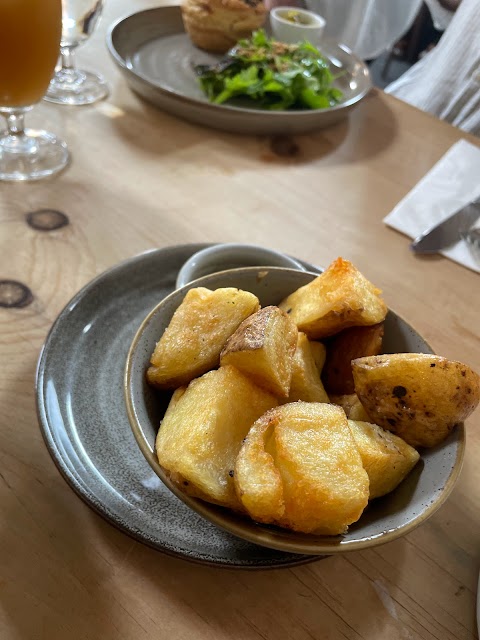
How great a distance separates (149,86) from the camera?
1.17m

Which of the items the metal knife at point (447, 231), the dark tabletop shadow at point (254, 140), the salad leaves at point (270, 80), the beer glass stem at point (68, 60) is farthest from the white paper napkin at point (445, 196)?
the beer glass stem at point (68, 60)

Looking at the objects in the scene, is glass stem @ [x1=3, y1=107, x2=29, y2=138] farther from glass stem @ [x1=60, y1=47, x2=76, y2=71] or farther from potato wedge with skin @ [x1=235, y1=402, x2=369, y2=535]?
potato wedge with skin @ [x1=235, y1=402, x2=369, y2=535]

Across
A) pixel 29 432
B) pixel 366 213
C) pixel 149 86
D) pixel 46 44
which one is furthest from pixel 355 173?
pixel 29 432

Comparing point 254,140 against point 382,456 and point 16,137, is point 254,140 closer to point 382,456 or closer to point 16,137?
point 16,137

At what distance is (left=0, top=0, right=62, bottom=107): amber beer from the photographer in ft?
2.81

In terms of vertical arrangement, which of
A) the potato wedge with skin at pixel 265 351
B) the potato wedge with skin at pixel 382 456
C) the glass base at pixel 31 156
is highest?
the potato wedge with skin at pixel 265 351

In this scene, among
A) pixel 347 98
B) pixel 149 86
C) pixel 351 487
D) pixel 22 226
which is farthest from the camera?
pixel 347 98

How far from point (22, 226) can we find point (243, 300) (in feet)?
1.53

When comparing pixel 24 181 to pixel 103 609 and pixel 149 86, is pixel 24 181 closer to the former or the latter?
pixel 149 86

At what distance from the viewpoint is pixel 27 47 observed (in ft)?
2.93

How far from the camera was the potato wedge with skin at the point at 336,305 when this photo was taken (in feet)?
1.87

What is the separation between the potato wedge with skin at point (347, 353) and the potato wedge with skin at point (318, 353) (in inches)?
0.4

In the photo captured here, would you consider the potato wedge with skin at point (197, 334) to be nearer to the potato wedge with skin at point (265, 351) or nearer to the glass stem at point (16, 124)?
the potato wedge with skin at point (265, 351)

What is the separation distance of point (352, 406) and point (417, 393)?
0.24 ft
